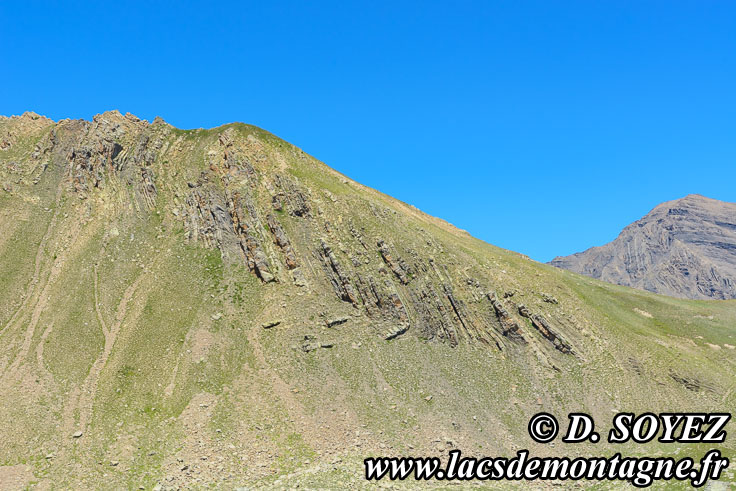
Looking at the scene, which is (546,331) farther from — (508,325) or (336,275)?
(336,275)

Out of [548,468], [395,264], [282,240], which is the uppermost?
[282,240]

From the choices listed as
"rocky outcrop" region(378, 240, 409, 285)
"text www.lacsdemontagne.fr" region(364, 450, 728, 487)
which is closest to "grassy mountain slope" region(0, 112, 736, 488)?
"rocky outcrop" region(378, 240, 409, 285)

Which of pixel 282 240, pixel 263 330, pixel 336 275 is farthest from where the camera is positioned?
pixel 282 240

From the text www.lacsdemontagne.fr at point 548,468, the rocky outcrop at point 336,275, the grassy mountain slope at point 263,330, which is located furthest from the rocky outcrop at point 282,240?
the text www.lacsdemontagne.fr at point 548,468

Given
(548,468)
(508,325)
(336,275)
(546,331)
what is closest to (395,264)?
(336,275)

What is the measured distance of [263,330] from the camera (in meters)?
67.4

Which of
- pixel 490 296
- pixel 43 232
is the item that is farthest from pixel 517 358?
Result: pixel 43 232

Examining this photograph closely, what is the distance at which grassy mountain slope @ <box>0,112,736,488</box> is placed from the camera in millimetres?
53125

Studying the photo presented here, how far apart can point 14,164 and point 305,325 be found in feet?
198

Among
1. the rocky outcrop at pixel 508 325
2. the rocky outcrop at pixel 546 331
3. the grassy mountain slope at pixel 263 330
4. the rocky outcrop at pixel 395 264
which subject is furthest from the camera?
the rocky outcrop at pixel 395 264

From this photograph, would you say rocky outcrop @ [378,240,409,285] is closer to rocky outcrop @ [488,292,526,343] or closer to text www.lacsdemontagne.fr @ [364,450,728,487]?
rocky outcrop @ [488,292,526,343]

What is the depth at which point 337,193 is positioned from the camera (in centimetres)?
8788

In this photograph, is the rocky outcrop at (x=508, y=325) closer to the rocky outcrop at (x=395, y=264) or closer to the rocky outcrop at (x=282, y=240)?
the rocky outcrop at (x=395, y=264)

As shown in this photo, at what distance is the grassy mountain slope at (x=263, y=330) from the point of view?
174 ft
